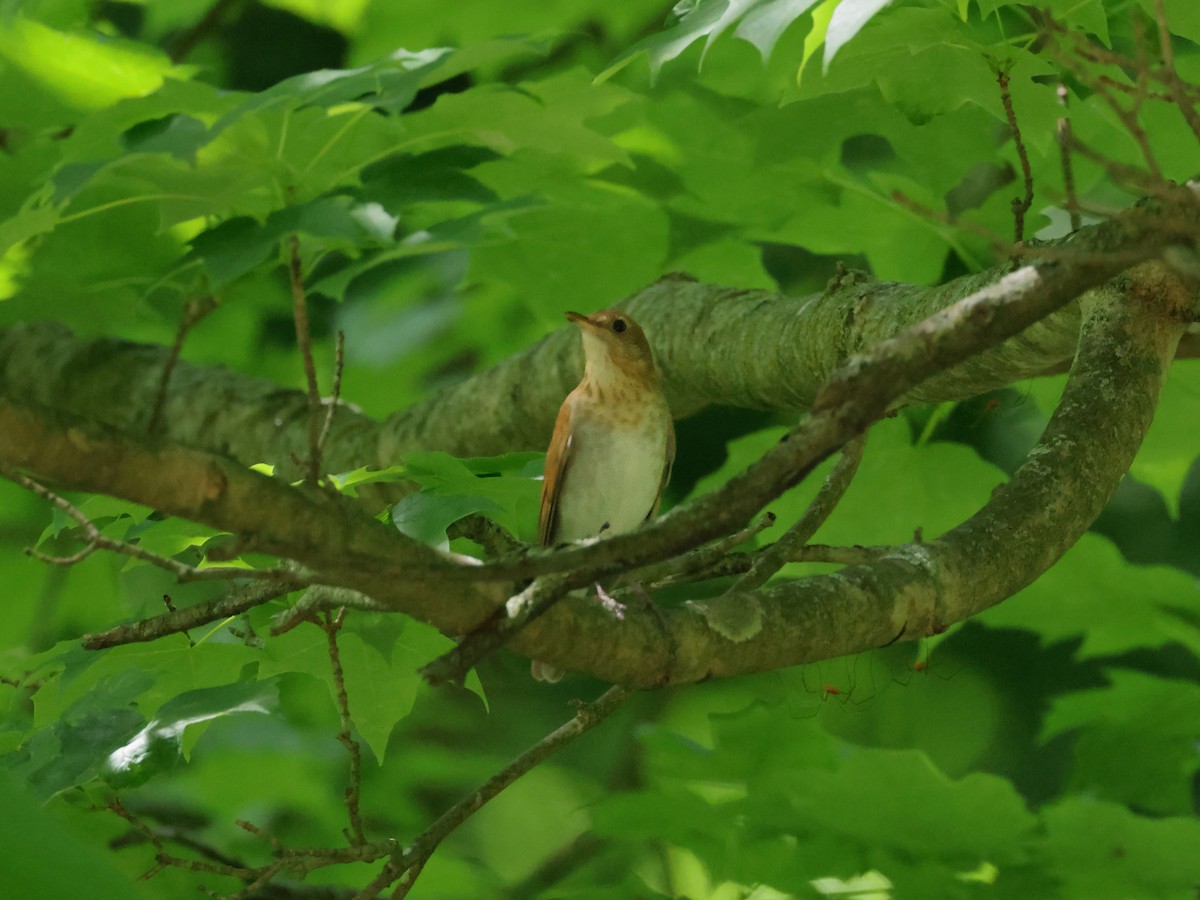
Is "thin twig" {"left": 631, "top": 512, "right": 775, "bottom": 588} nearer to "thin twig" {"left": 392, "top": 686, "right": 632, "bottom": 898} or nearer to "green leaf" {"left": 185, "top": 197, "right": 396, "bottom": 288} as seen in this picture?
"thin twig" {"left": 392, "top": 686, "right": 632, "bottom": 898}

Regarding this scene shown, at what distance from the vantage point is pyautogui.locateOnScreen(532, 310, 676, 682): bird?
129 inches

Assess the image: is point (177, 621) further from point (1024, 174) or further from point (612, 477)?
point (612, 477)

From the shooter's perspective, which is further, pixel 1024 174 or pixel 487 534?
pixel 487 534

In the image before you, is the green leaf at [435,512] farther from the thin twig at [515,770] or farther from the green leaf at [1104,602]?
the green leaf at [1104,602]

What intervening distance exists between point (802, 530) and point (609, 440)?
1.27 metres

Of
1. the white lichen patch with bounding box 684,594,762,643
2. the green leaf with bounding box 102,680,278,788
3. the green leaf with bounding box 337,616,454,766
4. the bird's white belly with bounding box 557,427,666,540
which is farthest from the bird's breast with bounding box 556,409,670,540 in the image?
the white lichen patch with bounding box 684,594,762,643

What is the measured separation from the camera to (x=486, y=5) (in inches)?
156

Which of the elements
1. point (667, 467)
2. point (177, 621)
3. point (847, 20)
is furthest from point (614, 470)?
point (847, 20)

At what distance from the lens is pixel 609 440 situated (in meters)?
3.45

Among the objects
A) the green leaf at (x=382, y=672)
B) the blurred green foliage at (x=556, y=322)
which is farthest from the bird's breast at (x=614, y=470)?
the green leaf at (x=382, y=672)

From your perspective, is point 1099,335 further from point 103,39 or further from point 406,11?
point 406,11

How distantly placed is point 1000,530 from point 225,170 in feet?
5.46

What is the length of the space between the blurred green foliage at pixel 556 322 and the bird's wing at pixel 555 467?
201 mm

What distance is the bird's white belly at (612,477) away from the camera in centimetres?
346
